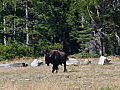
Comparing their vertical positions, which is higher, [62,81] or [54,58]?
[62,81]

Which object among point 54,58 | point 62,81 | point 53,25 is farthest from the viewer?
point 53,25

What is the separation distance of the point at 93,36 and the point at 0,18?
14133 mm

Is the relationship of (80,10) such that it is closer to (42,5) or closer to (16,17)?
(42,5)

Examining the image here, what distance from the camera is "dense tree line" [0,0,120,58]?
45.5 metres

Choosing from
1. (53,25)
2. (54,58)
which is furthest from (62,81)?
(53,25)

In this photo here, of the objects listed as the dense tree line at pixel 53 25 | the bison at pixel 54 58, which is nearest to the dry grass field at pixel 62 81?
the bison at pixel 54 58

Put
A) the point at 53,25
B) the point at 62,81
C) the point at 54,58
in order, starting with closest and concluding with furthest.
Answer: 1. the point at 62,81
2. the point at 54,58
3. the point at 53,25

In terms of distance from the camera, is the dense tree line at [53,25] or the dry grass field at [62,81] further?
the dense tree line at [53,25]

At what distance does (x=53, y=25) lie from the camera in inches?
1997

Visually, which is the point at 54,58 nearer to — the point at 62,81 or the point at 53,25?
the point at 62,81

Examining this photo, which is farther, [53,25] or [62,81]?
[53,25]

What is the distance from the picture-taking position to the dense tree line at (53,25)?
4553 cm

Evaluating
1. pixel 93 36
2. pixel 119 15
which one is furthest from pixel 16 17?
pixel 119 15

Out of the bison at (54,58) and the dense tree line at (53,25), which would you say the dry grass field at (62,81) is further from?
the dense tree line at (53,25)
